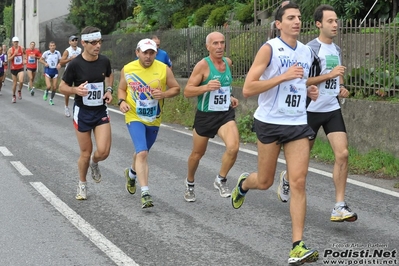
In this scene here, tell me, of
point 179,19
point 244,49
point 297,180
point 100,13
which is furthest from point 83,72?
point 100,13

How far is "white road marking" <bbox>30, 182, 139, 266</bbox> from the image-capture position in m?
6.46

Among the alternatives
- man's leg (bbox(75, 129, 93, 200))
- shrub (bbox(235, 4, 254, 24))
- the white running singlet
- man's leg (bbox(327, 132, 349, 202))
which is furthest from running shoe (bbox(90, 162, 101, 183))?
shrub (bbox(235, 4, 254, 24))

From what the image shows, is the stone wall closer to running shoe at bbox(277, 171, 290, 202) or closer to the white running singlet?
running shoe at bbox(277, 171, 290, 202)

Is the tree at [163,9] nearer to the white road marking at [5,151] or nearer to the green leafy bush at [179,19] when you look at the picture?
the green leafy bush at [179,19]

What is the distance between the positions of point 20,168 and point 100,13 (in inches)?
1107

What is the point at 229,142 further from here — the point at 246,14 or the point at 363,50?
the point at 246,14

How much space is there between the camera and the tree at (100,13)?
38.5 m

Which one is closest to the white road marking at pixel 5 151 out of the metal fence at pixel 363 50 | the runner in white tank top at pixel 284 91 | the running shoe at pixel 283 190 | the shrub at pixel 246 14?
the metal fence at pixel 363 50

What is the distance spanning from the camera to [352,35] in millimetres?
12875

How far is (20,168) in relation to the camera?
440 inches

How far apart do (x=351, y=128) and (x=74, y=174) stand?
164 inches

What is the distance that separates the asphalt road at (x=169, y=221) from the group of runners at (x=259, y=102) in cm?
26

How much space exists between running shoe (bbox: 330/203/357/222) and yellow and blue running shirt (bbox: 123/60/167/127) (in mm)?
2252

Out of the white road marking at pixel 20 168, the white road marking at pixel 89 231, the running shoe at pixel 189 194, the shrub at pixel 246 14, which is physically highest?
the shrub at pixel 246 14
